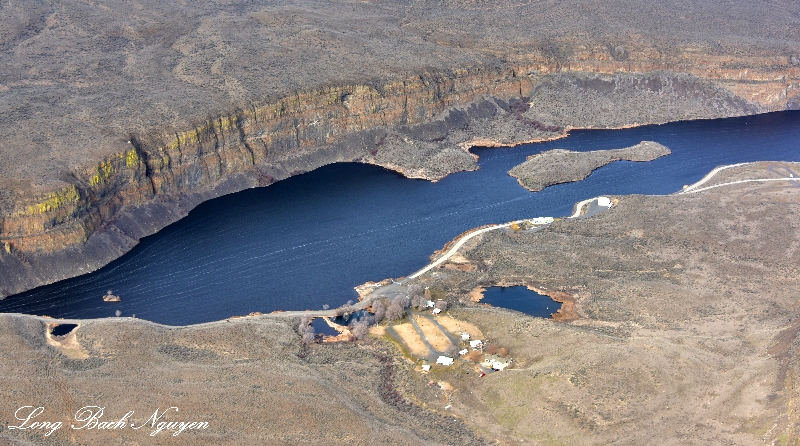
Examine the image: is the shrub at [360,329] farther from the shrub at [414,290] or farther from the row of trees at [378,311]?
the shrub at [414,290]

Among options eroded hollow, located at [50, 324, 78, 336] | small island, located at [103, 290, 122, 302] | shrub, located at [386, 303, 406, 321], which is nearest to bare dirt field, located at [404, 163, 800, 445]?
shrub, located at [386, 303, 406, 321]

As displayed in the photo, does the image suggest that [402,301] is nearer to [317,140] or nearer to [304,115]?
[317,140]

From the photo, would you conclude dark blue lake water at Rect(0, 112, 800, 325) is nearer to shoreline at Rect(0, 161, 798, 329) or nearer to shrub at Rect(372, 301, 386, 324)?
shoreline at Rect(0, 161, 798, 329)

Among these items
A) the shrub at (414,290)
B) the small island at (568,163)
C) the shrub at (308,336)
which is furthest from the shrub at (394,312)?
the small island at (568,163)

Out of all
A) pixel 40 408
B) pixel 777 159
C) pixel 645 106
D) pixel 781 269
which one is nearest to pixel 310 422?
pixel 40 408

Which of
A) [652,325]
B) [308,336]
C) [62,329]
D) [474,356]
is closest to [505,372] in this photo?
[474,356]

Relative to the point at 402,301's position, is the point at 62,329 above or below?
above

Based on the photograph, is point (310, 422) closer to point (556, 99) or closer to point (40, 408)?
point (40, 408)
